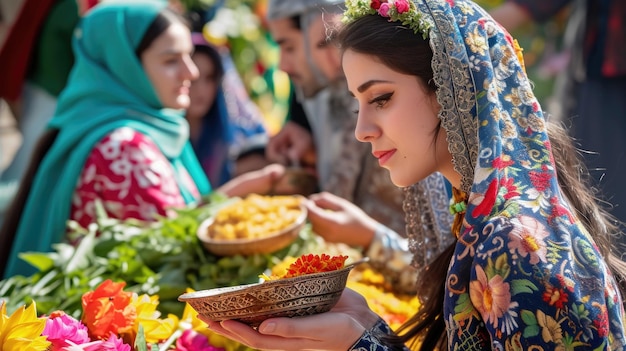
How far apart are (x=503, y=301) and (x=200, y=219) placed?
1.53 metres

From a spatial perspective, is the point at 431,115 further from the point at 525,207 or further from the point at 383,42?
the point at 525,207

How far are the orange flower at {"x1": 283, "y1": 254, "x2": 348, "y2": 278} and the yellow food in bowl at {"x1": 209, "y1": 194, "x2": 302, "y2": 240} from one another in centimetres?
80

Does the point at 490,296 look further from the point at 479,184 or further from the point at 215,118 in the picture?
the point at 215,118

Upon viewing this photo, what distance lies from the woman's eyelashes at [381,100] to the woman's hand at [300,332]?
459 millimetres

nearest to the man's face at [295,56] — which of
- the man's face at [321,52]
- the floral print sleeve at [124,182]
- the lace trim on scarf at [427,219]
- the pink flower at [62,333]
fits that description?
the man's face at [321,52]

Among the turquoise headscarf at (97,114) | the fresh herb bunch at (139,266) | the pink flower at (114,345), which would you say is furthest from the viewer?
the turquoise headscarf at (97,114)

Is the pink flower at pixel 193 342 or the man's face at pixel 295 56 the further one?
the man's face at pixel 295 56

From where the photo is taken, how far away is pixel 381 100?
1.83m

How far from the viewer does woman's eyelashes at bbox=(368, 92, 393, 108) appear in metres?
1.82

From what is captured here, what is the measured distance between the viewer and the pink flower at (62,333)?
173 cm

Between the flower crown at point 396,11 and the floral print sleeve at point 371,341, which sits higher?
the flower crown at point 396,11

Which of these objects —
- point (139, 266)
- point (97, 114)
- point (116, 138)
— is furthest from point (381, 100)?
point (97, 114)

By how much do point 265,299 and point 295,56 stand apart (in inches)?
94.5

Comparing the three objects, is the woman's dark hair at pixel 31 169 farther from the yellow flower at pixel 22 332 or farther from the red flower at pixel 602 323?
the red flower at pixel 602 323
